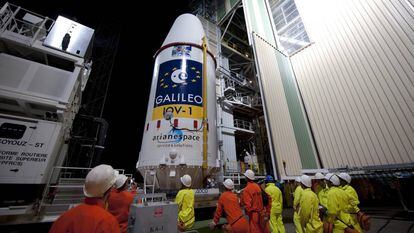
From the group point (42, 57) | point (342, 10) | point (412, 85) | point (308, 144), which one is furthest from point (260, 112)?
point (42, 57)

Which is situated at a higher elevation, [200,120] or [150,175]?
[200,120]

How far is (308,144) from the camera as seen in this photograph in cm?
835

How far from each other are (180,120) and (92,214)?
456cm

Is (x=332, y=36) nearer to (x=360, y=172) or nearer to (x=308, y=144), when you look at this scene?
(x=308, y=144)

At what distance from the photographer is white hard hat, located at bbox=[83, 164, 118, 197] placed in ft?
5.19

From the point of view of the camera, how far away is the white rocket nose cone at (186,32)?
792cm

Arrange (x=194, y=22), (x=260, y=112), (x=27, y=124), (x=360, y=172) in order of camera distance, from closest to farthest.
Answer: (x=27, y=124)
(x=360, y=172)
(x=194, y=22)
(x=260, y=112)

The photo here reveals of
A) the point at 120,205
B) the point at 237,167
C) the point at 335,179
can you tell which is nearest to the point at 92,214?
the point at 120,205

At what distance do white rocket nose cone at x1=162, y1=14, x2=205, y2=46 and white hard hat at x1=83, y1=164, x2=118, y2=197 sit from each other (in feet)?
23.5

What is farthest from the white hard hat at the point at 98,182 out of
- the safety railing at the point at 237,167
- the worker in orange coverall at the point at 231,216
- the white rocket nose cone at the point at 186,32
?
the safety railing at the point at 237,167

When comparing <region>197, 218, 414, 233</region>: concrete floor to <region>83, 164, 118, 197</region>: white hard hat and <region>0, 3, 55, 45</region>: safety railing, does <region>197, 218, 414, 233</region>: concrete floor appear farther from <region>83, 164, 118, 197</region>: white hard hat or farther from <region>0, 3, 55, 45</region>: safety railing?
<region>0, 3, 55, 45</region>: safety railing

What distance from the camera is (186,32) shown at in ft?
26.9

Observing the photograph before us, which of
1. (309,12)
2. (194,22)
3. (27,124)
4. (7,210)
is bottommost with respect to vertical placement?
(7,210)

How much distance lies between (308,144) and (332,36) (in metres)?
5.44
